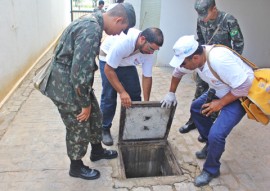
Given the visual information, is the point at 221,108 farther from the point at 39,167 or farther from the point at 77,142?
the point at 39,167

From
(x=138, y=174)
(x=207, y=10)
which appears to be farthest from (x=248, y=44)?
(x=138, y=174)

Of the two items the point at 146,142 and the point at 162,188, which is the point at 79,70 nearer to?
the point at 162,188

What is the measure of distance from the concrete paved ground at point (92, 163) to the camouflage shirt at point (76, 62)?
0.92m

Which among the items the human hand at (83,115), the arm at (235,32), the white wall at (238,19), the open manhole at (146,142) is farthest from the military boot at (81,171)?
the white wall at (238,19)

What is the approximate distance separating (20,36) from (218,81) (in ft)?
13.8

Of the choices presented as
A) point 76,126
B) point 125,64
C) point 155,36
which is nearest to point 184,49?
point 155,36

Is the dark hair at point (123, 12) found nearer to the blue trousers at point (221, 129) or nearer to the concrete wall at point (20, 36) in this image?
the blue trousers at point (221, 129)

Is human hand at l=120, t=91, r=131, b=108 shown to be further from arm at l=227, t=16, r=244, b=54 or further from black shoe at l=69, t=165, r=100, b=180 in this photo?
arm at l=227, t=16, r=244, b=54

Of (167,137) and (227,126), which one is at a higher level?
(227,126)

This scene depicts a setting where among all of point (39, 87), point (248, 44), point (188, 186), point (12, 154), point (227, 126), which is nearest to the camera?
point (39, 87)

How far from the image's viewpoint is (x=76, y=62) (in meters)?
2.04

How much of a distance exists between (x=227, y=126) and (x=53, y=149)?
1935mm

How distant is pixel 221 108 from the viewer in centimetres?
256

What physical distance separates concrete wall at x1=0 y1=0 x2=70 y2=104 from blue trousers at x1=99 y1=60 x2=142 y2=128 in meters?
2.01
